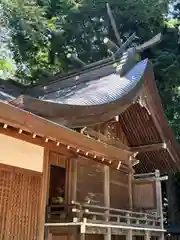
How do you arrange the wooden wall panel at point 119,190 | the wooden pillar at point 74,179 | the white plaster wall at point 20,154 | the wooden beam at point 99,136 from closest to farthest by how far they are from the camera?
the white plaster wall at point 20,154, the wooden pillar at point 74,179, the wooden beam at point 99,136, the wooden wall panel at point 119,190

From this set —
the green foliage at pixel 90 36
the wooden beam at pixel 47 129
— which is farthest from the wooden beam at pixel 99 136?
the green foliage at pixel 90 36

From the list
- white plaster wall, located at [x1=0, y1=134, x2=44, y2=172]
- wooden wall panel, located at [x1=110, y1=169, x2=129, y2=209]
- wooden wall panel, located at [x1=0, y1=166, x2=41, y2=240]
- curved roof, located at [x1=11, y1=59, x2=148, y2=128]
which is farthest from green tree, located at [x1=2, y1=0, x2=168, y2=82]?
wooden wall panel, located at [x1=0, y1=166, x2=41, y2=240]

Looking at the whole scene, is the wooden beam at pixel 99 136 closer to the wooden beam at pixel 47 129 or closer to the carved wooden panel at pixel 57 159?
the carved wooden panel at pixel 57 159

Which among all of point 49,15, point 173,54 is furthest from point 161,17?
point 49,15

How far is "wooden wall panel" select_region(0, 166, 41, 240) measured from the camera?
189 inches

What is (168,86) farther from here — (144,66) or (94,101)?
(94,101)

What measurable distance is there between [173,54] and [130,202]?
8.37 metres

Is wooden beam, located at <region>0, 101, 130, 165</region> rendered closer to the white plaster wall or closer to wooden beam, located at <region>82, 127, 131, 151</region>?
the white plaster wall

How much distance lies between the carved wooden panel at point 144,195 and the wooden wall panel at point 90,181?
5.37ft

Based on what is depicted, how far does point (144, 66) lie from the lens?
8242 mm

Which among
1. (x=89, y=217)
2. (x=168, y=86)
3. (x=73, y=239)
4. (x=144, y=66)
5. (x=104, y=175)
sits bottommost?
(x=73, y=239)

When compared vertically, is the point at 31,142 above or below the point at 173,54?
below

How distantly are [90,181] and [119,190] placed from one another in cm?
143

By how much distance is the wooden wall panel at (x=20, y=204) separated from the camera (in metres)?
4.79
